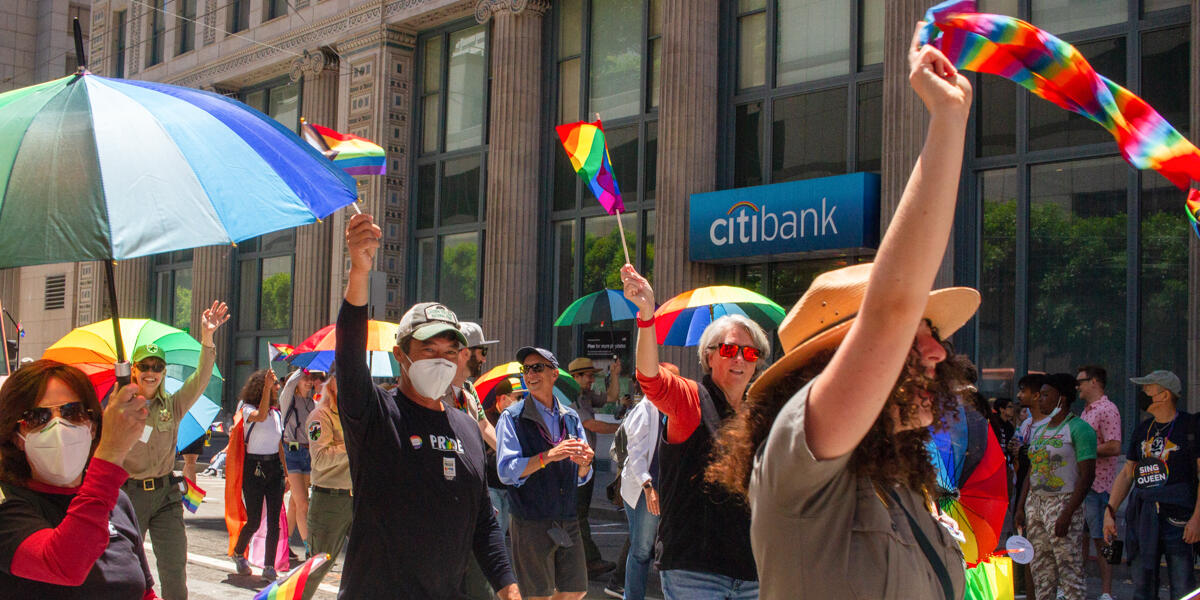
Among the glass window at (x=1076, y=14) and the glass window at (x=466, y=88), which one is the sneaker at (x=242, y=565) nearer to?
the glass window at (x=1076, y=14)

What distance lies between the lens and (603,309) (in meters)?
→ 14.2

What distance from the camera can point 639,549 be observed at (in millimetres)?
7836

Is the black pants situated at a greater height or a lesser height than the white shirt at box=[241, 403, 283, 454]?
lesser

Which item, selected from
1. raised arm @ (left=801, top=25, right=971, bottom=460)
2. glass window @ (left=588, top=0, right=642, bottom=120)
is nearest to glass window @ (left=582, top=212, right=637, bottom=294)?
glass window @ (left=588, top=0, right=642, bottom=120)

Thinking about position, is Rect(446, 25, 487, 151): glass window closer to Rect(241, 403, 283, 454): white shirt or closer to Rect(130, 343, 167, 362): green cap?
Rect(241, 403, 283, 454): white shirt

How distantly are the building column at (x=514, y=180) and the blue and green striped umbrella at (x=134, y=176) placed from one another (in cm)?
1556

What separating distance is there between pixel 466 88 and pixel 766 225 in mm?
8349

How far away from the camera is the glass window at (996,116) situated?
14.2 metres

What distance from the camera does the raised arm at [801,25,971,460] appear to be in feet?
6.48

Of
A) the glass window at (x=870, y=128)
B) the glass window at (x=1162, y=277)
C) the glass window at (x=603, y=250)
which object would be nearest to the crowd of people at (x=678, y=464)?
the glass window at (x=1162, y=277)

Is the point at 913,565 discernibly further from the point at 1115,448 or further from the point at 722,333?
the point at 1115,448

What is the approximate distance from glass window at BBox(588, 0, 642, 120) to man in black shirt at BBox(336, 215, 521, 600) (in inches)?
585

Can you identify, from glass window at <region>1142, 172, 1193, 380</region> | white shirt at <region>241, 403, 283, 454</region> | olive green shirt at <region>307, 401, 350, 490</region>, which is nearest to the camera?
olive green shirt at <region>307, 401, 350, 490</region>

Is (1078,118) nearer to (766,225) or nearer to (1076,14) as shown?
(1076,14)
